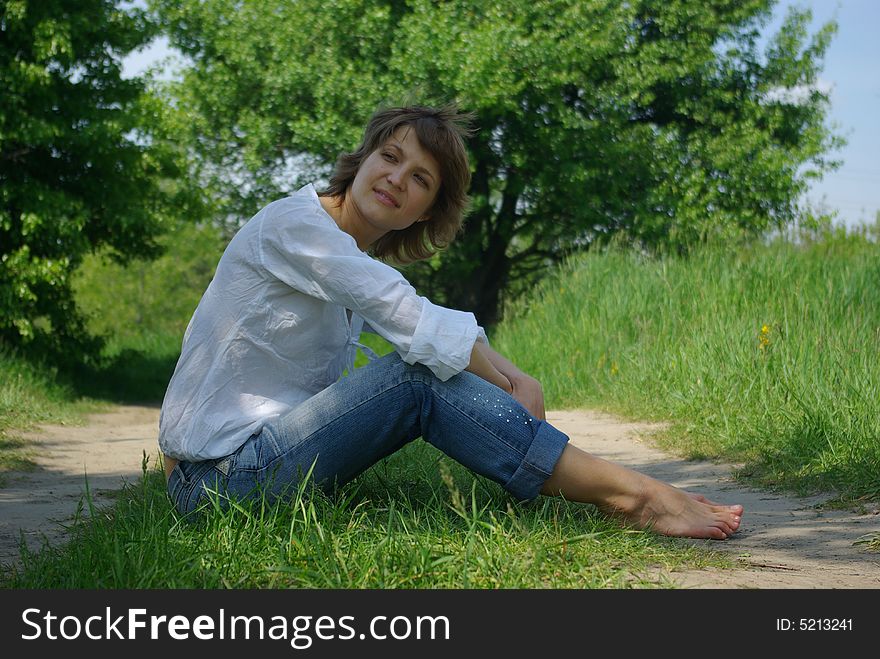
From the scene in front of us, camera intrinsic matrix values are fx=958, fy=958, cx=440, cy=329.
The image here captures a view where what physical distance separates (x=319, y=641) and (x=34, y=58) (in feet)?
35.0

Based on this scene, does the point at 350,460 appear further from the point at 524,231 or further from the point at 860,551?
the point at 524,231

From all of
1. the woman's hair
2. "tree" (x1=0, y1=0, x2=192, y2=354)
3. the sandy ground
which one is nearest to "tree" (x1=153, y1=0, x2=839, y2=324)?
"tree" (x1=0, y1=0, x2=192, y2=354)

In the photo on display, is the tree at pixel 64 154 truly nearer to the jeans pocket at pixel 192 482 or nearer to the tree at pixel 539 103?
the tree at pixel 539 103

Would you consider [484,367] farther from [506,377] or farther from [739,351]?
[739,351]

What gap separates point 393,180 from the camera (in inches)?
115

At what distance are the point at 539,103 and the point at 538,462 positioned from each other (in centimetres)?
1432

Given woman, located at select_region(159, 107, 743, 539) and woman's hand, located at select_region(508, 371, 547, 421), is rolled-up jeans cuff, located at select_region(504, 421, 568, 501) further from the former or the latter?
woman's hand, located at select_region(508, 371, 547, 421)

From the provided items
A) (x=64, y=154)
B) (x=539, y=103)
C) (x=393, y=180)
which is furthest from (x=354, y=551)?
(x=539, y=103)

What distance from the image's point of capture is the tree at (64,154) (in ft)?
34.9

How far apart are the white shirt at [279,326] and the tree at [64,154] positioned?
8.75 metres

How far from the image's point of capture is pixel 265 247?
2.71 metres

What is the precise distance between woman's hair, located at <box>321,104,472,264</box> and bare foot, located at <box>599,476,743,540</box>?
1079 mm

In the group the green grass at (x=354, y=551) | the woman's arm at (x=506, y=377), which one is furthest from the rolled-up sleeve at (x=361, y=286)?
the green grass at (x=354, y=551)

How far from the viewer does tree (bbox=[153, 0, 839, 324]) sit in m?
15.3
